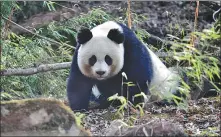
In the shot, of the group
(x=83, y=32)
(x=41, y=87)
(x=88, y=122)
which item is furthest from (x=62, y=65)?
(x=88, y=122)

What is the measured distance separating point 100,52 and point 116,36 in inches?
10.9

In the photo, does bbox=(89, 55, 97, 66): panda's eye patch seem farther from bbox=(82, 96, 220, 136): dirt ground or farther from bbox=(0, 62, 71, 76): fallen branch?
bbox=(0, 62, 71, 76): fallen branch

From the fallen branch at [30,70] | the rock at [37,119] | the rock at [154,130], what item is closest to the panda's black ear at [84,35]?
the fallen branch at [30,70]

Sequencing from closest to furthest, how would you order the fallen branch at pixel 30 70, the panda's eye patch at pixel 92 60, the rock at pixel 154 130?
the rock at pixel 154 130
the panda's eye patch at pixel 92 60
the fallen branch at pixel 30 70

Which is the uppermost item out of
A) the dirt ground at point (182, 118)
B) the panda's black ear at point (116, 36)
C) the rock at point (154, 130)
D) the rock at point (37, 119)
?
the panda's black ear at point (116, 36)

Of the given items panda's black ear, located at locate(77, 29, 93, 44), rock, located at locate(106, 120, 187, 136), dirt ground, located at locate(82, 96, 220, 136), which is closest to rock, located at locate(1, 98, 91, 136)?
rock, located at locate(106, 120, 187, 136)

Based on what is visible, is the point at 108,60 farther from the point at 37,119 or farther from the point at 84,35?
the point at 37,119

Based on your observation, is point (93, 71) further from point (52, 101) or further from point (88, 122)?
point (52, 101)

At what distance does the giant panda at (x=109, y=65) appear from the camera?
20.2 ft

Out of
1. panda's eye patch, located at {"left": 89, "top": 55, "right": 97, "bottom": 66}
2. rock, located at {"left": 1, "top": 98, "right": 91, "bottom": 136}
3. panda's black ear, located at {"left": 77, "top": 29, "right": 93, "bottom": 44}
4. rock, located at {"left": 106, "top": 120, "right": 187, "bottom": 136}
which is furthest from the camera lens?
panda's eye patch, located at {"left": 89, "top": 55, "right": 97, "bottom": 66}

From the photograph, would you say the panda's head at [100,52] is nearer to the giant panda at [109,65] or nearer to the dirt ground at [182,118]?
the giant panda at [109,65]

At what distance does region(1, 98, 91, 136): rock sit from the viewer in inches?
145

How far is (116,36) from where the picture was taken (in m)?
6.14

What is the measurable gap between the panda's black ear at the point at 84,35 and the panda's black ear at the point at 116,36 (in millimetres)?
238
